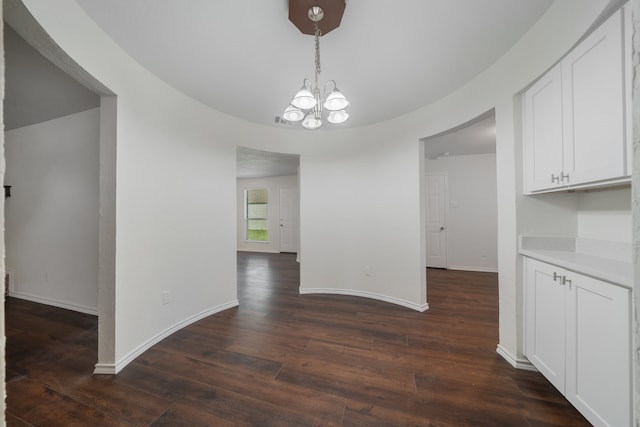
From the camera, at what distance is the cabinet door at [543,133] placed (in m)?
1.51

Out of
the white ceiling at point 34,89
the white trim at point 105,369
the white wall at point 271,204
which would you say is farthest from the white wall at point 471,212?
the white ceiling at point 34,89

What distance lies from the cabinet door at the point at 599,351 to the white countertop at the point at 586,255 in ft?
0.18

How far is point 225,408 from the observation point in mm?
1468

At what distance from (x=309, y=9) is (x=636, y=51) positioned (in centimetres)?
148

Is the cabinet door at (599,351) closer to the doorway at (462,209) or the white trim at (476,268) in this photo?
the doorway at (462,209)

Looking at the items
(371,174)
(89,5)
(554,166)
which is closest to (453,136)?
(371,174)

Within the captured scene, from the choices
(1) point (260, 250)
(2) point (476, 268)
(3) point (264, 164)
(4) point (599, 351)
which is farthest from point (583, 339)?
(1) point (260, 250)

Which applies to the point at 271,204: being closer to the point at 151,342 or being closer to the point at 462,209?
the point at 462,209

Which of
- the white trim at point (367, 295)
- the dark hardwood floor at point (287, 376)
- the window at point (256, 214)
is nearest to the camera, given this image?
the dark hardwood floor at point (287, 376)

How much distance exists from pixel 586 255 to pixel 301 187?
9.50 ft

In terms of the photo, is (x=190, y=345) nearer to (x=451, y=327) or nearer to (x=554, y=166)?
(x=451, y=327)

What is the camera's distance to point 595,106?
128cm

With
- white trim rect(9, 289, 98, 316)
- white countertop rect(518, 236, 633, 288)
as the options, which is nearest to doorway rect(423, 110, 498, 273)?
white countertop rect(518, 236, 633, 288)

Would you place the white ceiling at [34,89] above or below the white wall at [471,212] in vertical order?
above
